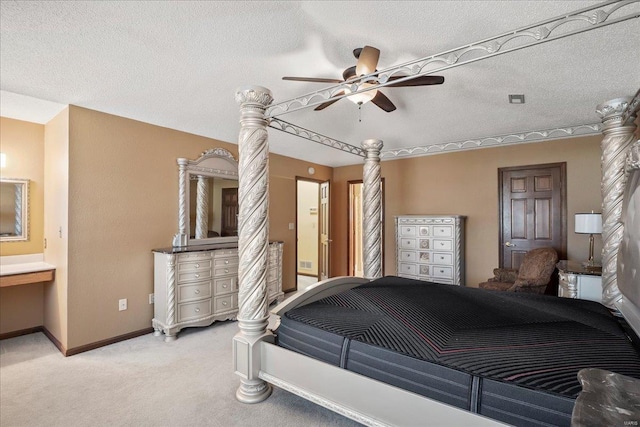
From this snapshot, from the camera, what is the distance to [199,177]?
13.2 ft

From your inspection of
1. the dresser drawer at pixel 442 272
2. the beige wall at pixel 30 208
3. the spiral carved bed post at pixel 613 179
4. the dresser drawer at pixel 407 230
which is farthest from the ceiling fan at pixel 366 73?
the beige wall at pixel 30 208

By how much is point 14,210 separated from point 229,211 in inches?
91.0

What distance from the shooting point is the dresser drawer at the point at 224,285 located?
147 inches

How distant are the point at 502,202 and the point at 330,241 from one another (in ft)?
10.1

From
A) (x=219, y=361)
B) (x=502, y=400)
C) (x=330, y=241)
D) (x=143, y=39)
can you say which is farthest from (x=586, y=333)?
(x=330, y=241)

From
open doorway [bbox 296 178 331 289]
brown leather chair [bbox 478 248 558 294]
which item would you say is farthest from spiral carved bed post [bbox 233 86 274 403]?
open doorway [bbox 296 178 331 289]

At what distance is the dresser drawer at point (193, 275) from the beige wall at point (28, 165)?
175 cm

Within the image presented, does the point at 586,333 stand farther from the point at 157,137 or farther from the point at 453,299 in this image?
the point at 157,137

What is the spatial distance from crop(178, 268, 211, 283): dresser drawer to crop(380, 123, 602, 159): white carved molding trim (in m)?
3.26

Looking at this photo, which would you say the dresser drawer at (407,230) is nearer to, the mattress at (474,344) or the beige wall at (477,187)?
the beige wall at (477,187)

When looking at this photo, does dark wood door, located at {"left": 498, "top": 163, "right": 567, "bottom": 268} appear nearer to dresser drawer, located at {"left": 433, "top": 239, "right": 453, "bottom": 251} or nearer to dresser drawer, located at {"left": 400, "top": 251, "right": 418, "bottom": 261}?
dresser drawer, located at {"left": 433, "top": 239, "right": 453, "bottom": 251}

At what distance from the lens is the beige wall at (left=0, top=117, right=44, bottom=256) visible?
3287 mm

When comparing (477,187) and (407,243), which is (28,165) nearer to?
(407,243)

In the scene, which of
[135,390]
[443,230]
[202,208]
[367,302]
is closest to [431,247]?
[443,230]
